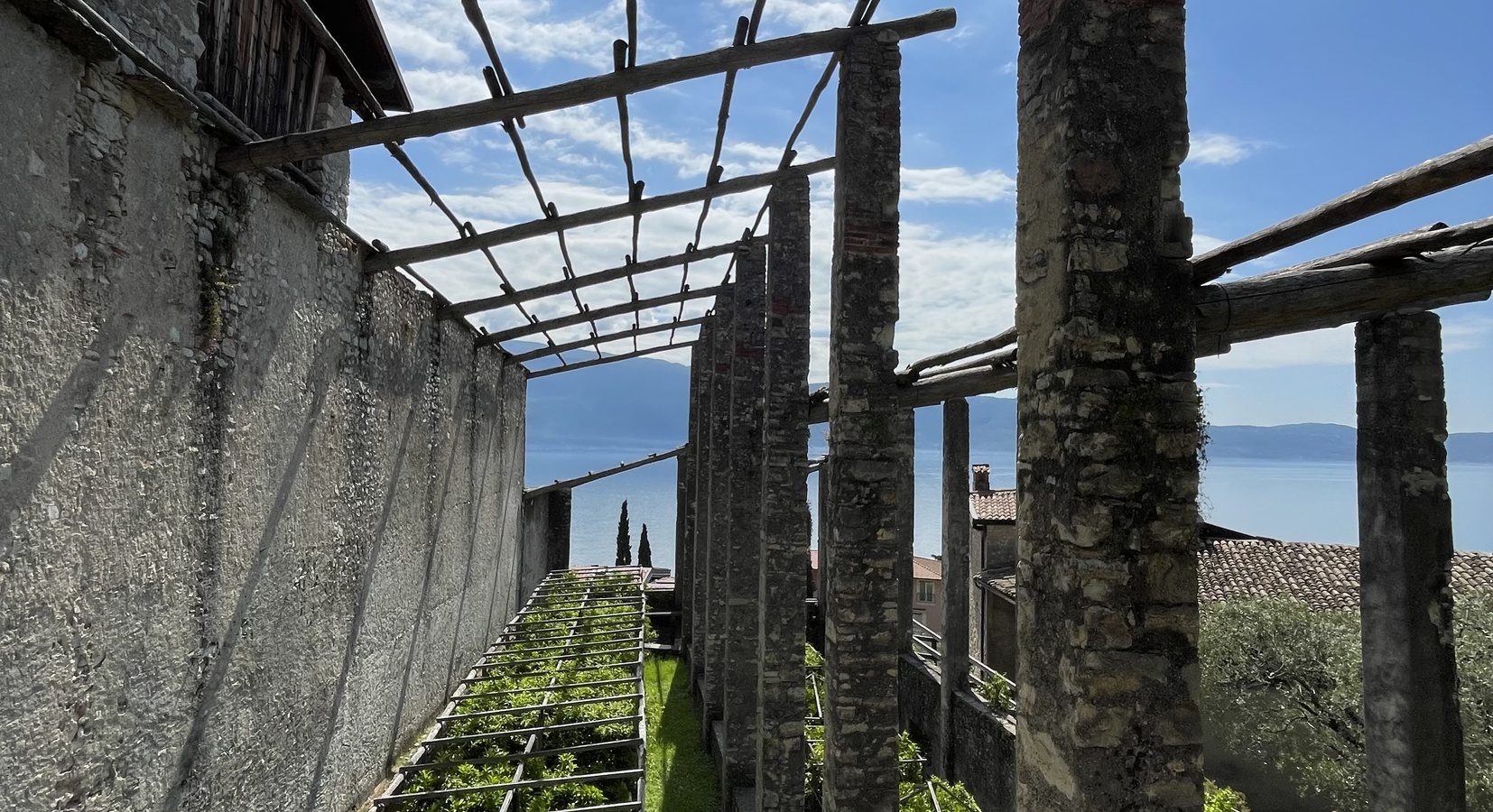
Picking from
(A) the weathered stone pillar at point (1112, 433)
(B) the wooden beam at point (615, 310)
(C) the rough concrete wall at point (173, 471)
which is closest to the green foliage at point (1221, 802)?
(A) the weathered stone pillar at point (1112, 433)

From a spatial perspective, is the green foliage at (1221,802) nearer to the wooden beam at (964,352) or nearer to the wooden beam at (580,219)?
the wooden beam at (964,352)

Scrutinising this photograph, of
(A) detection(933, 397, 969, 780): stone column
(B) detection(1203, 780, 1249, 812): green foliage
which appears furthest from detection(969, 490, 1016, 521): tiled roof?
(B) detection(1203, 780, 1249, 812): green foliage

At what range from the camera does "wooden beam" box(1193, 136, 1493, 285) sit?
2607mm

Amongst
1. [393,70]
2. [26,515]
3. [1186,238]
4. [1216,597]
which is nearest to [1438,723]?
[1186,238]

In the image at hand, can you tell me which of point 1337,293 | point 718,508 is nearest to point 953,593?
point 718,508

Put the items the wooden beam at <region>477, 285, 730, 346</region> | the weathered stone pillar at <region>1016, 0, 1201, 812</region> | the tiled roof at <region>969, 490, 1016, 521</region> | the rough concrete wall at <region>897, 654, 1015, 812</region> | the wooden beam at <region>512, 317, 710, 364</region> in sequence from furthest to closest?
the tiled roof at <region>969, 490, 1016, 521</region>
the wooden beam at <region>512, 317, 710, 364</region>
the wooden beam at <region>477, 285, 730, 346</region>
the rough concrete wall at <region>897, 654, 1015, 812</region>
the weathered stone pillar at <region>1016, 0, 1201, 812</region>

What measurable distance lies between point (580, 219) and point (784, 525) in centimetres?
379

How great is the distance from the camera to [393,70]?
852 centimetres

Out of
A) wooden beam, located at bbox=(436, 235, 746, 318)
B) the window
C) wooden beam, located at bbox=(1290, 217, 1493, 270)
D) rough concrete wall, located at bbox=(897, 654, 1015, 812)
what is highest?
wooden beam, located at bbox=(436, 235, 746, 318)

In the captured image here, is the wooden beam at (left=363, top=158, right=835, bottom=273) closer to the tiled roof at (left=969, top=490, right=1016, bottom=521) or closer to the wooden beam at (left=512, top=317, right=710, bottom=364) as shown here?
the wooden beam at (left=512, top=317, right=710, bottom=364)

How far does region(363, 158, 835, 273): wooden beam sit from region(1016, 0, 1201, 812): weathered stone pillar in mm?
5455

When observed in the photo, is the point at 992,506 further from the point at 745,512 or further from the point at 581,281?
the point at 581,281

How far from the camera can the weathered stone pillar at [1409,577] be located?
3.78 metres

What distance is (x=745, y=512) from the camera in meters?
10.7
